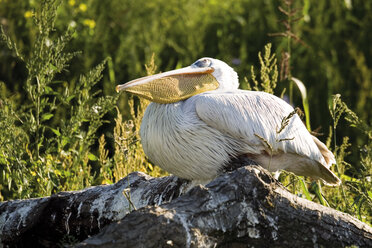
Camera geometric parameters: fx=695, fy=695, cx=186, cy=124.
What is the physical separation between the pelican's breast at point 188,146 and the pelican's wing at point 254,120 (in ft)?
0.17

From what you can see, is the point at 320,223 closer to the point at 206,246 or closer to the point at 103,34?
the point at 206,246

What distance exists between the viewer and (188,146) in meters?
3.43

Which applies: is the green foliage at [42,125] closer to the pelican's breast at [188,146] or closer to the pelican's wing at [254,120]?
the pelican's breast at [188,146]

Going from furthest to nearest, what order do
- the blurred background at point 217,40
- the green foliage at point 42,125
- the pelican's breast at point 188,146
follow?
the blurred background at point 217,40 < the green foliage at point 42,125 < the pelican's breast at point 188,146

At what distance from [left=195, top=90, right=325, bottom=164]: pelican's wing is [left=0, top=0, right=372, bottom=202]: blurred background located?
2.84 meters

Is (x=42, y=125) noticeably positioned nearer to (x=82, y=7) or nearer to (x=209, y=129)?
(x=209, y=129)

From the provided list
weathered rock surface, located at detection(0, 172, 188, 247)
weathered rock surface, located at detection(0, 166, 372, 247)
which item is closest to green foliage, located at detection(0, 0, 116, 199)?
weathered rock surface, located at detection(0, 172, 188, 247)

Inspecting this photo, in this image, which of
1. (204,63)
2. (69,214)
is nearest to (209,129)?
(204,63)

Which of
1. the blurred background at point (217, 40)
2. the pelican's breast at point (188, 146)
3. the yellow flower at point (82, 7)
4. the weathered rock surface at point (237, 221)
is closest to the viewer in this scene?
the weathered rock surface at point (237, 221)

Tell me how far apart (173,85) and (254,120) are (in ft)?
1.53

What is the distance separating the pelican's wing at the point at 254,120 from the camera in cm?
345

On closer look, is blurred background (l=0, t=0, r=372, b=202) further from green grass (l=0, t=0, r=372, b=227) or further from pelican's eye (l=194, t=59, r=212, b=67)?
pelican's eye (l=194, t=59, r=212, b=67)

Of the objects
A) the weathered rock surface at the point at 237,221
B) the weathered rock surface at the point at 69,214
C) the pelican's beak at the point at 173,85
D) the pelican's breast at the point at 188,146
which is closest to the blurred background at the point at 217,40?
the pelican's beak at the point at 173,85

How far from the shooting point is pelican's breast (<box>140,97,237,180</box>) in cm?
342
